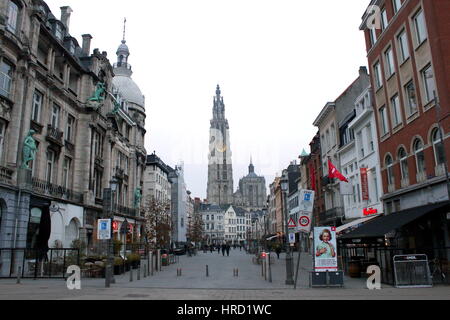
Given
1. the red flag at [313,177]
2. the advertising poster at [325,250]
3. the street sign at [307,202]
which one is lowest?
the advertising poster at [325,250]

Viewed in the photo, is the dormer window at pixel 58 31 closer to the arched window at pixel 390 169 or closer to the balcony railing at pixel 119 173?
the balcony railing at pixel 119 173

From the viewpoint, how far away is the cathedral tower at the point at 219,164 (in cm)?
18850

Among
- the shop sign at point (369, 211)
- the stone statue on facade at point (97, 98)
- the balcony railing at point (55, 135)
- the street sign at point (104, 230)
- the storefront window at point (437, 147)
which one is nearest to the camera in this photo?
the street sign at point (104, 230)

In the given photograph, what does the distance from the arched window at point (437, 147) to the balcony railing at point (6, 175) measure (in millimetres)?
22921

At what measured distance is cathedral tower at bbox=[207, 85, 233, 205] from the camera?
188m

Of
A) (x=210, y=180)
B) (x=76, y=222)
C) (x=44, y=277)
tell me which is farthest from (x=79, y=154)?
(x=210, y=180)

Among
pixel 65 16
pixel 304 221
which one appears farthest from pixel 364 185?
pixel 65 16

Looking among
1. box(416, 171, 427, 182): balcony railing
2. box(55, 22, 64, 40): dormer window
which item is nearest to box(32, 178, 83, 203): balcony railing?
box(55, 22, 64, 40): dormer window

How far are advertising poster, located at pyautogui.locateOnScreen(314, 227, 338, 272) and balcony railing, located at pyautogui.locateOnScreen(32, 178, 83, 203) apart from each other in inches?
724

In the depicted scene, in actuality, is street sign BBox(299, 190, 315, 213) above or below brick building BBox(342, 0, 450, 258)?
below

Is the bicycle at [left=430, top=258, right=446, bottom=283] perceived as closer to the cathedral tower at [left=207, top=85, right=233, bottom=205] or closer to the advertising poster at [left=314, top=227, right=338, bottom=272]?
the advertising poster at [left=314, top=227, right=338, bottom=272]

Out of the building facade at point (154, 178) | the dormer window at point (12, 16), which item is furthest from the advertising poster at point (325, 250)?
the building facade at point (154, 178)

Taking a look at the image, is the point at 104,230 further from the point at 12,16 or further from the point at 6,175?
the point at 12,16

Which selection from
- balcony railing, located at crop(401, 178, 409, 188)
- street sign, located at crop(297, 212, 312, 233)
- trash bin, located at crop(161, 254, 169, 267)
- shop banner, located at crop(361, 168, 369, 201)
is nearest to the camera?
street sign, located at crop(297, 212, 312, 233)
